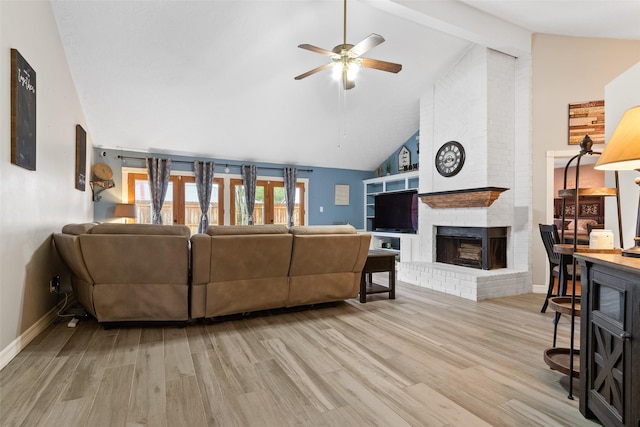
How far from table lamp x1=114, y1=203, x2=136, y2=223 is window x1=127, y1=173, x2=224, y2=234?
0.60 metres

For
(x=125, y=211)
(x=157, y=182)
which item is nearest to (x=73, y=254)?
(x=125, y=211)

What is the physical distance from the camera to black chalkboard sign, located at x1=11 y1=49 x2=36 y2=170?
7.68 feet

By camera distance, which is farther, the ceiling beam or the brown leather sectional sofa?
the ceiling beam

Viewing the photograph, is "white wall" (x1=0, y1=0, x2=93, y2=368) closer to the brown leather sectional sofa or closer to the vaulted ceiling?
the brown leather sectional sofa

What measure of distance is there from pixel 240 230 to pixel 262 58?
10.3 feet

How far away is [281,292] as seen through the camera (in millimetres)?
3354

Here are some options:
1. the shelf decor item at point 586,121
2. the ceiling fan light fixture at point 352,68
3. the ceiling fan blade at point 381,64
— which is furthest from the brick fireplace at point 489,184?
the ceiling fan light fixture at point 352,68

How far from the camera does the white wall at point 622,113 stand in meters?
2.78

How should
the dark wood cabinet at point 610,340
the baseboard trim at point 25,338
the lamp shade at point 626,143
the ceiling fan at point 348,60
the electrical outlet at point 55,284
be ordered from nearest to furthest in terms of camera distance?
the dark wood cabinet at point 610,340 → the lamp shade at point 626,143 → the baseboard trim at point 25,338 → the electrical outlet at point 55,284 → the ceiling fan at point 348,60

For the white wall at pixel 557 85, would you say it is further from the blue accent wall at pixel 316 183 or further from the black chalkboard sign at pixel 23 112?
the black chalkboard sign at pixel 23 112

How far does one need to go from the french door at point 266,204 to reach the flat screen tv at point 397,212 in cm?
196

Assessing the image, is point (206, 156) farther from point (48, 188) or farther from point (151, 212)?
point (48, 188)

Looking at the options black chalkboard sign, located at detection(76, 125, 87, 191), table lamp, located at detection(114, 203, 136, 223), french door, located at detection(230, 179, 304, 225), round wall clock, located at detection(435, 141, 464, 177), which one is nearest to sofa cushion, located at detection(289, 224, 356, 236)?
round wall clock, located at detection(435, 141, 464, 177)

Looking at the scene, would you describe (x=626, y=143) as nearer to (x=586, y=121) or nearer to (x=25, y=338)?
(x=586, y=121)
